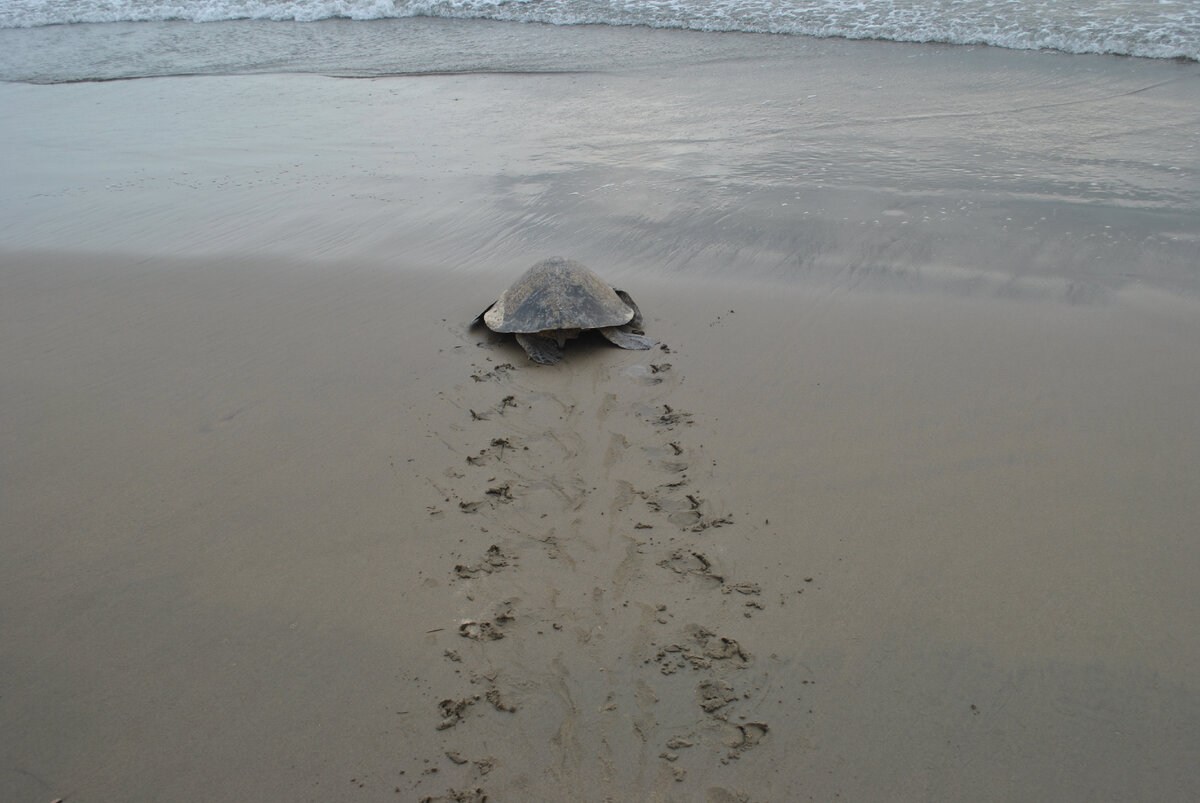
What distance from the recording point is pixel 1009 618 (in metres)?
2.52

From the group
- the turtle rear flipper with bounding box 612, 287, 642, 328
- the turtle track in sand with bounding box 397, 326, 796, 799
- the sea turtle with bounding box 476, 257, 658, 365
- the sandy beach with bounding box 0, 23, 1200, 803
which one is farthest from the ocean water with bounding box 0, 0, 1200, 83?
the turtle track in sand with bounding box 397, 326, 796, 799

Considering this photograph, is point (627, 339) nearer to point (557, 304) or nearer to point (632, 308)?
point (632, 308)

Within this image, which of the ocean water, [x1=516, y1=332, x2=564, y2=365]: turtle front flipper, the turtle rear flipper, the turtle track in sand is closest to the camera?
the turtle track in sand

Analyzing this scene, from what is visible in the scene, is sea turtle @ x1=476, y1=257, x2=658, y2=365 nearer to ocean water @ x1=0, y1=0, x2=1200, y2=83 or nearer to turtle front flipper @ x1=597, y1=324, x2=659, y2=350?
turtle front flipper @ x1=597, y1=324, x2=659, y2=350

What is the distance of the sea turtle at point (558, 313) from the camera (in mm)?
4129

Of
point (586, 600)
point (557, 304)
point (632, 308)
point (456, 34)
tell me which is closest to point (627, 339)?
point (632, 308)

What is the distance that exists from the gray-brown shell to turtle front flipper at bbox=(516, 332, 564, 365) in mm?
90

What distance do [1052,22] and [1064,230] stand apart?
5.97 metres

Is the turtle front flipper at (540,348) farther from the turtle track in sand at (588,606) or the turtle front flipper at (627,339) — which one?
the turtle track in sand at (588,606)

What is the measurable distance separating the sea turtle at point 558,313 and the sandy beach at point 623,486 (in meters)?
0.12

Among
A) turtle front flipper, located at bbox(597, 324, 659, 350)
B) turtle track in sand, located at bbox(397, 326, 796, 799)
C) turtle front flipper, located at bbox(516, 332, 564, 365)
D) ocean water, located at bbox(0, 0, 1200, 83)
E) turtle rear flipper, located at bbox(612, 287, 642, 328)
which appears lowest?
turtle track in sand, located at bbox(397, 326, 796, 799)

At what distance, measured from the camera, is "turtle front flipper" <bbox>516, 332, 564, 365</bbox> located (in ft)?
13.5

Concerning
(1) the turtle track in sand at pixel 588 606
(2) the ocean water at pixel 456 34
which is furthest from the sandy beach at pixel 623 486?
(2) the ocean water at pixel 456 34

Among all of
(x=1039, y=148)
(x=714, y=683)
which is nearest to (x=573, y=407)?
(x=714, y=683)
